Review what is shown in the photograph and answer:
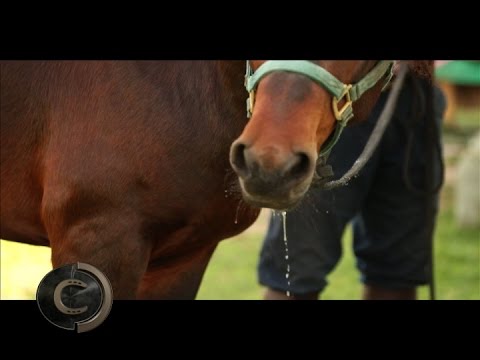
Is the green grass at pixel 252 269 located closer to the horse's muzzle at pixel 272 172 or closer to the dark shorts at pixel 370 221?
the dark shorts at pixel 370 221

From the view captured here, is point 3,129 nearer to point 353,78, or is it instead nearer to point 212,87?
point 212,87

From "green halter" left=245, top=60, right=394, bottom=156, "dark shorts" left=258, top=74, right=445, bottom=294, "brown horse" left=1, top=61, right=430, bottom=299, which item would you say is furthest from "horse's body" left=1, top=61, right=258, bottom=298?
"dark shorts" left=258, top=74, right=445, bottom=294

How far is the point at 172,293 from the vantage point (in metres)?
2.73

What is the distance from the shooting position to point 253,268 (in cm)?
562

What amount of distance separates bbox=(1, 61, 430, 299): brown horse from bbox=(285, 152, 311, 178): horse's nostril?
323mm

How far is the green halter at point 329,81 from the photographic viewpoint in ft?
6.59

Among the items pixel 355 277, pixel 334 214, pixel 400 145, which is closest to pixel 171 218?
pixel 334 214

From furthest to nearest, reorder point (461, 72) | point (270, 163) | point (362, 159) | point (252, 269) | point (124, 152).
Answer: point (461, 72) < point (252, 269) < point (362, 159) < point (124, 152) < point (270, 163)

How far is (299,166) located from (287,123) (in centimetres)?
9

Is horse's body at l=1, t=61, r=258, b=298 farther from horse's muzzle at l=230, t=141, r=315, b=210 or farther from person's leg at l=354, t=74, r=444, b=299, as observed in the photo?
person's leg at l=354, t=74, r=444, b=299

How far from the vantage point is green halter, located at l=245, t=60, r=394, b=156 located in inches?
79.0

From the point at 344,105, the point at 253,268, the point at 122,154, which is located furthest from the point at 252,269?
the point at 344,105

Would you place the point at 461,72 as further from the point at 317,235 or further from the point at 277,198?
the point at 277,198
